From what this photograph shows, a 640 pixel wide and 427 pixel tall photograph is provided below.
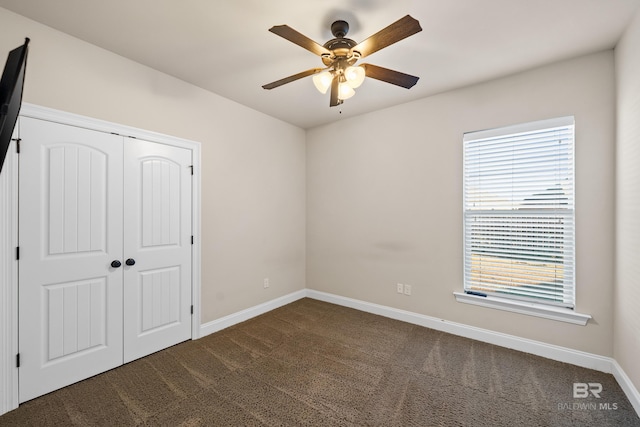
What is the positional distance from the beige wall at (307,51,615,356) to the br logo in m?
0.36

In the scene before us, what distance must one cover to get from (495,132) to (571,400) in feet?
7.82

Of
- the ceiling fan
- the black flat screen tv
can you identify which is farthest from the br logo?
the black flat screen tv

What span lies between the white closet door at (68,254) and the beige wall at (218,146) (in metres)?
0.36

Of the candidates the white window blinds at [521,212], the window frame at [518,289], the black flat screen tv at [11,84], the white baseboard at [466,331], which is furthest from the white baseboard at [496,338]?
the black flat screen tv at [11,84]

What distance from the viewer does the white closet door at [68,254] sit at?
2.01m

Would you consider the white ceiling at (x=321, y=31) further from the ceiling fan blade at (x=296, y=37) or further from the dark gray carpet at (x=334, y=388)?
the dark gray carpet at (x=334, y=388)

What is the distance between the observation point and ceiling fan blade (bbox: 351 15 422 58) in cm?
154

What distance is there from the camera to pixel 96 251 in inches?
92.3

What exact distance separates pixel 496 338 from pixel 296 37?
3.30 metres

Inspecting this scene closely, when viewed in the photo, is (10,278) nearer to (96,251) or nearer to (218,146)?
(96,251)

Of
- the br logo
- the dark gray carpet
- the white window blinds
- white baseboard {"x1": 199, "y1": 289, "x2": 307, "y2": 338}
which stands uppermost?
the white window blinds

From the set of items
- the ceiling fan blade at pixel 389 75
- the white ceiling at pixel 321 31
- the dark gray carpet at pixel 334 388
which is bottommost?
the dark gray carpet at pixel 334 388

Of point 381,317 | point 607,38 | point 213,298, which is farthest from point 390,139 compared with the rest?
point 213,298

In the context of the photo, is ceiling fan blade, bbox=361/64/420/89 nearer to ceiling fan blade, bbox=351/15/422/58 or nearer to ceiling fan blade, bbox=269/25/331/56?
ceiling fan blade, bbox=351/15/422/58
